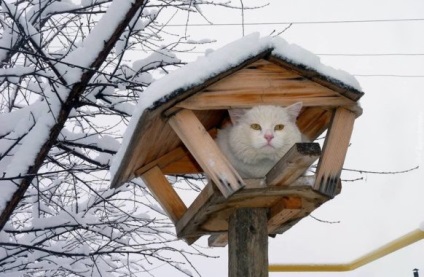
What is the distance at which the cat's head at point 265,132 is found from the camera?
2656 mm

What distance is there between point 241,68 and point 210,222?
868 millimetres

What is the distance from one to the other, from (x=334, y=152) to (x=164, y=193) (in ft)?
3.33

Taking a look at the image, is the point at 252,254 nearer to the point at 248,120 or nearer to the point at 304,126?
Result: the point at 248,120

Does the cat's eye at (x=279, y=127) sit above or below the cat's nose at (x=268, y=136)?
above

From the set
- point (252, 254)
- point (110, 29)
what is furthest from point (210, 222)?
point (110, 29)

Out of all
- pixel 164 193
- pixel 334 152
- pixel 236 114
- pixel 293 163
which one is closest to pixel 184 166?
pixel 164 193

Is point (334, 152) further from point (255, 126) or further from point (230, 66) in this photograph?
point (230, 66)

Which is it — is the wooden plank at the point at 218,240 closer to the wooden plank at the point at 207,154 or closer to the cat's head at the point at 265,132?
the cat's head at the point at 265,132

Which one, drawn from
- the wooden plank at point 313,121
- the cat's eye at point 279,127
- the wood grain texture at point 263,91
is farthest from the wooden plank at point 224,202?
the wooden plank at point 313,121

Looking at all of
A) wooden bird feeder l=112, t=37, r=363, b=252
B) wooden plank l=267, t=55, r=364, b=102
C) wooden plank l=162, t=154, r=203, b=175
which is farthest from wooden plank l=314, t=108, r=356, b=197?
wooden plank l=162, t=154, r=203, b=175

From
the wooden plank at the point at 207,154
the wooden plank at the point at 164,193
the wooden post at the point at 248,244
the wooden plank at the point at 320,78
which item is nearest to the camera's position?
the wooden plank at the point at 207,154

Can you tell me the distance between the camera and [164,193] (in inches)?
129

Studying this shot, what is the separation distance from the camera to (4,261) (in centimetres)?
413

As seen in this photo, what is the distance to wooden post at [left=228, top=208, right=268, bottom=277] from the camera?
2738mm
